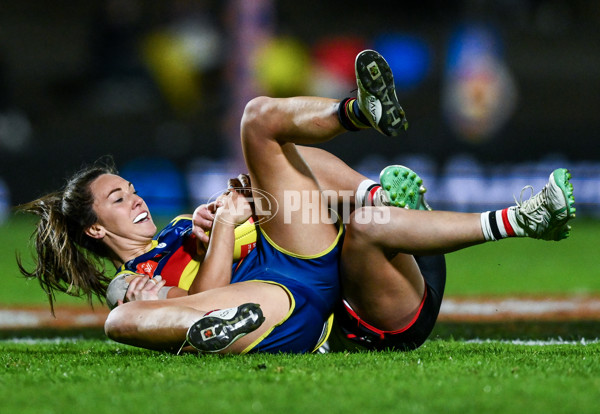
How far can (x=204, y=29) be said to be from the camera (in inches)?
645

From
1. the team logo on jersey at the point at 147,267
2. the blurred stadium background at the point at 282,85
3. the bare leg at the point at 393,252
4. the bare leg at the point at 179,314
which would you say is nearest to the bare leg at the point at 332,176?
the bare leg at the point at 393,252

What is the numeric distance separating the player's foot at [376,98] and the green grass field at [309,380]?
104 cm

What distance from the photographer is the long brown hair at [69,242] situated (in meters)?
4.79

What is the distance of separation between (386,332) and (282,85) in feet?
40.7

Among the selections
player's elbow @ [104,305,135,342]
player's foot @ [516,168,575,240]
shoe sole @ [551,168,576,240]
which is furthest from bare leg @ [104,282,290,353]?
shoe sole @ [551,168,576,240]

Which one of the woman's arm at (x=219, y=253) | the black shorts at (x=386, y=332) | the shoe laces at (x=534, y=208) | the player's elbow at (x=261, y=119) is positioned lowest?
the black shorts at (x=386, y=332)

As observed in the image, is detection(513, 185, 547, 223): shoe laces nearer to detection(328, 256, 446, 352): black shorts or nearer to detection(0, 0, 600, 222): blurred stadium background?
detection(328, 256, 446, 352): black shorts

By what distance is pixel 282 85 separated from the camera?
640 inches

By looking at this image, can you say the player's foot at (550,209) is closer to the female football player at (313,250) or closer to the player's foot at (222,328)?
the female football player at (313,250)

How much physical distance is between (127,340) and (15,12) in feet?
50.4

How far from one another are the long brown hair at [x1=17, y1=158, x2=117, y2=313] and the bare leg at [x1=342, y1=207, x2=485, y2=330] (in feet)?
4.96

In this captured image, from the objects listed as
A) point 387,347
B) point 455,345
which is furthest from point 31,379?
point 455,345

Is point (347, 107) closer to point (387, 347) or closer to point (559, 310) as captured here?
point (387, 347)

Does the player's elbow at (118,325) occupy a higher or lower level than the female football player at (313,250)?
lower
